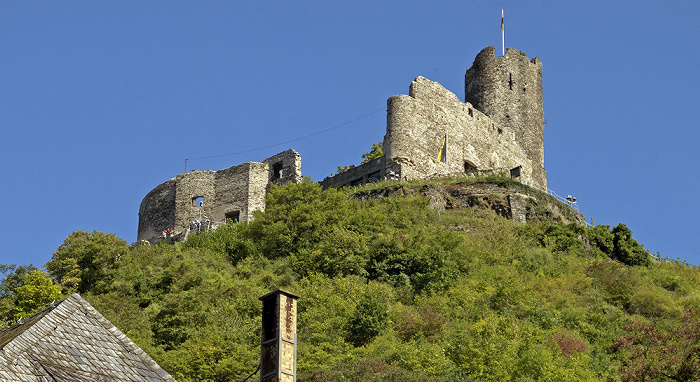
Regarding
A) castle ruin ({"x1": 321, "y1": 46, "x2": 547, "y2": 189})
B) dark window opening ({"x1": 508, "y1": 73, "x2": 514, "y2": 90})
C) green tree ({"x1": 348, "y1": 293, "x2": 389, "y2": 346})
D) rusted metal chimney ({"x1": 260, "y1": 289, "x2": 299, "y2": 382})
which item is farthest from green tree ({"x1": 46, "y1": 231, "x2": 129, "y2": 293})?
dark window opening ({"x1": 508, "y1": 73, "x2": 514, "y2": 90})

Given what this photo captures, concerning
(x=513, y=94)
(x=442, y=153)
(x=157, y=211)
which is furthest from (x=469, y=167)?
(x=157, y=211)

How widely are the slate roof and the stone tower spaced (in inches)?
1858

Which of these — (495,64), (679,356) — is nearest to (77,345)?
(679,356)

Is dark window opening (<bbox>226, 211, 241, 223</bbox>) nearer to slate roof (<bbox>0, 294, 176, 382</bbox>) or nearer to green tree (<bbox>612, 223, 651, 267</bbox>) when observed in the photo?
green tree (<bbox>612, 223, 651, 267</bbox>)

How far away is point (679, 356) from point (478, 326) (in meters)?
7.41

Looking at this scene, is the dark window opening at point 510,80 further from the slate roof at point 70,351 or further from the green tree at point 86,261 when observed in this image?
the slate roof at point 70,351

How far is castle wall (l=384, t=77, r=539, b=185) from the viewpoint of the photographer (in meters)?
51.3

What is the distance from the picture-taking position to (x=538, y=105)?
63.8 m

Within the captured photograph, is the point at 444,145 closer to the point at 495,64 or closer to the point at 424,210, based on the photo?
the point at 424,210

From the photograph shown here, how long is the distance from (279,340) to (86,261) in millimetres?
29563

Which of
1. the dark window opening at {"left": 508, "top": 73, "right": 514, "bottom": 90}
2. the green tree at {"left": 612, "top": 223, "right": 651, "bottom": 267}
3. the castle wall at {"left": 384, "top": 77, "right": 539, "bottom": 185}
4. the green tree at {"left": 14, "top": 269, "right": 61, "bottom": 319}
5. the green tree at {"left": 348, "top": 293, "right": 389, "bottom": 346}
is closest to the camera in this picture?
the green tree at {"left": 348, "top": 293, "right": 389, "bottom": 346}

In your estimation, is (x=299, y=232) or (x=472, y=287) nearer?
(x=472, y=287)

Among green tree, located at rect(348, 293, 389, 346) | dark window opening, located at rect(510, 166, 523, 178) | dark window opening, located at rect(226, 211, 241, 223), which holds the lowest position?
green tree, located at rect(348, 293, 389, 346)

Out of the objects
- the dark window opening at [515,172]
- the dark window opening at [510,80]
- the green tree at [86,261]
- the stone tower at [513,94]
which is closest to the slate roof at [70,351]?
the green tree at [86,261]
